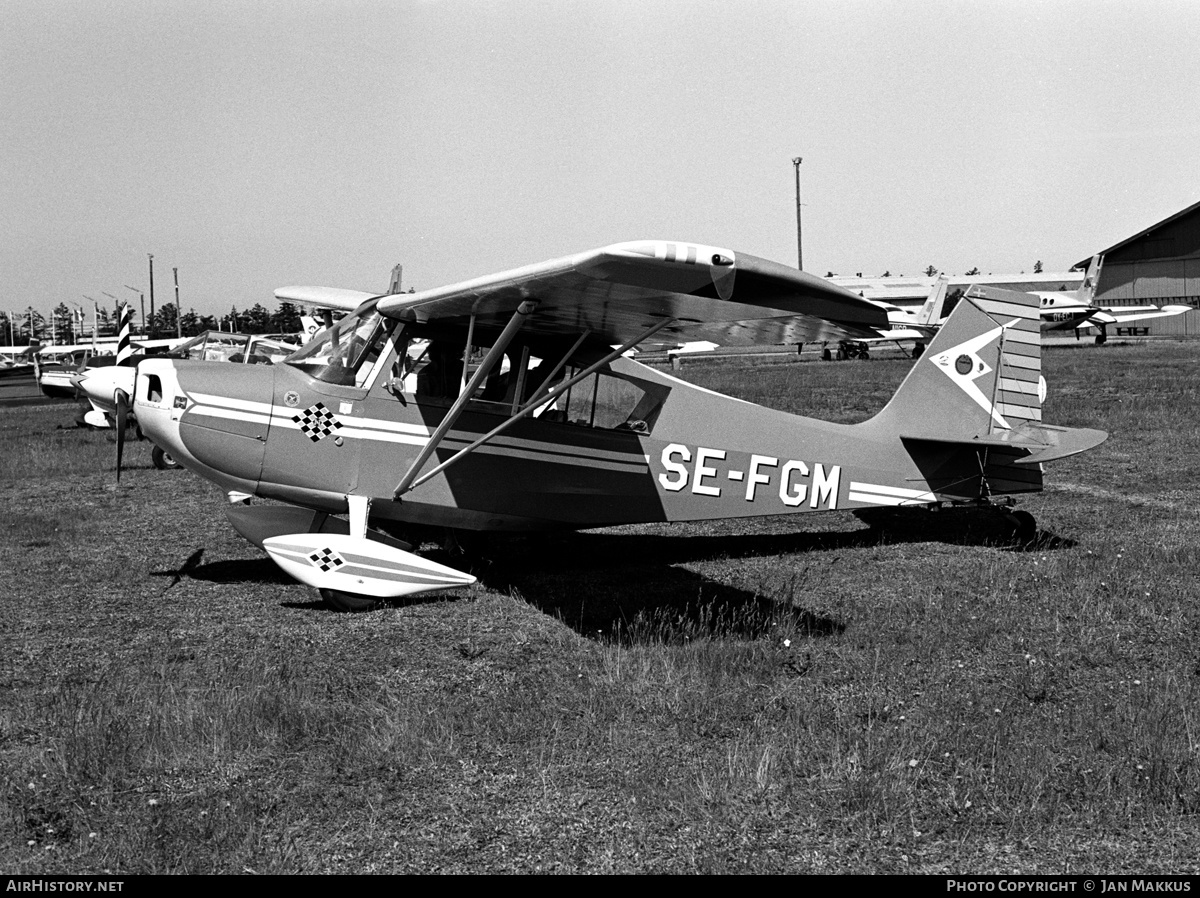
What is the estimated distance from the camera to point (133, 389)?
8.19 metres

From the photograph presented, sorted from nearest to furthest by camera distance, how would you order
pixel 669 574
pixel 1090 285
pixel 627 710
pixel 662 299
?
pixel 627 710, pixel 662 299, pixel 669 574, pixel 1090 285

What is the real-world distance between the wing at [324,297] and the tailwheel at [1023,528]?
7398mm

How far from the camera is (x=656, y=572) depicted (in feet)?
29.1

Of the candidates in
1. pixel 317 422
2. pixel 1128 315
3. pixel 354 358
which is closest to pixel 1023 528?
pixel 354 358

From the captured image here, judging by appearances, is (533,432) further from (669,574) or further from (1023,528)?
(1023,528)

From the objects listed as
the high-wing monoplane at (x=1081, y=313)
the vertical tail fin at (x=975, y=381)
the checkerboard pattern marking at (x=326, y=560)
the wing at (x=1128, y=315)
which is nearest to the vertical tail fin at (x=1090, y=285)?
the high-wing monoplane at (x=1081, y=313)

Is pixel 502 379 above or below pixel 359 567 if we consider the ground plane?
above

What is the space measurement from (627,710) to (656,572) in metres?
3.51

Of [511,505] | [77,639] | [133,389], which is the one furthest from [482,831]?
[133,389]

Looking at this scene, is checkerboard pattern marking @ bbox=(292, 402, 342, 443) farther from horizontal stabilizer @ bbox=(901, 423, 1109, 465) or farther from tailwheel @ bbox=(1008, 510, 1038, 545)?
tailwheel @ bbox=(1008, 510, 1038, 545)

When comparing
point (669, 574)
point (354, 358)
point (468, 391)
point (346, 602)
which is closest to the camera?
point (346, 602)

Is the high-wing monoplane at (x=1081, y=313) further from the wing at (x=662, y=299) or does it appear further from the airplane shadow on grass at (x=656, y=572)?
the wing at (x=662, y=299)

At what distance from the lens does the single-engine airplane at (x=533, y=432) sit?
24.9 feet

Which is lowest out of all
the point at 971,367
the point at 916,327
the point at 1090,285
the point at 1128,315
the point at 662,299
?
the point at 971,367
